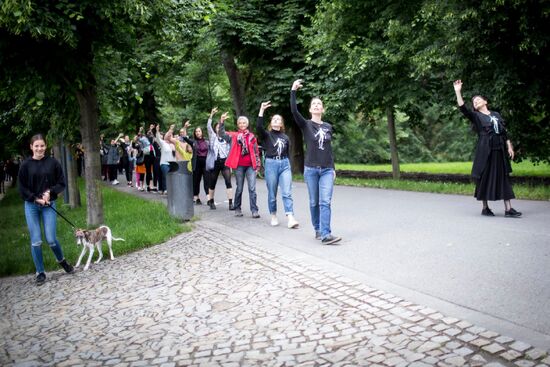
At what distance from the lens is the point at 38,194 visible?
24.5 ft

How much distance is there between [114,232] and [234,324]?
20.3ft

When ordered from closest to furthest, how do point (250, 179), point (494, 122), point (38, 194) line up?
1. point (38, 194)
2. point (494, 122)
3. point (250, 179)

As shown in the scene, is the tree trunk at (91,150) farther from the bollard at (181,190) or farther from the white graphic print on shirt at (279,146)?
the white graphic print on shirt at (279,146)

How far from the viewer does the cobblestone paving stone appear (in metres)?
4.09

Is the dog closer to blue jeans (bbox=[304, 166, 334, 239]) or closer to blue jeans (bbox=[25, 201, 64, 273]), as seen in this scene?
blue jeans (bbox=[25, 201, 64, 273])

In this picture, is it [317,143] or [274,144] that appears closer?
[317,143]

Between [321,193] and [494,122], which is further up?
[494,122]

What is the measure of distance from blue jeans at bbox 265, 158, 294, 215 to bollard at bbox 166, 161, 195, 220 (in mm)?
2068

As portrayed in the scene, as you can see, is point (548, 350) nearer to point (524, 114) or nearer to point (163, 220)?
point (163, 220)

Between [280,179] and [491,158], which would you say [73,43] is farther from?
[491,158]

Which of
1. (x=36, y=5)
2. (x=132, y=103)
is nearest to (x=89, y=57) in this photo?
(x=36, y=5)

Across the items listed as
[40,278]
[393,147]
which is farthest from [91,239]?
[393,147]

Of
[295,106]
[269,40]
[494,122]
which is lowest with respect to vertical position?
[494,122]

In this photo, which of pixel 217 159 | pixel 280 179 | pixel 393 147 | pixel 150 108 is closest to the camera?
pixel 280 179
